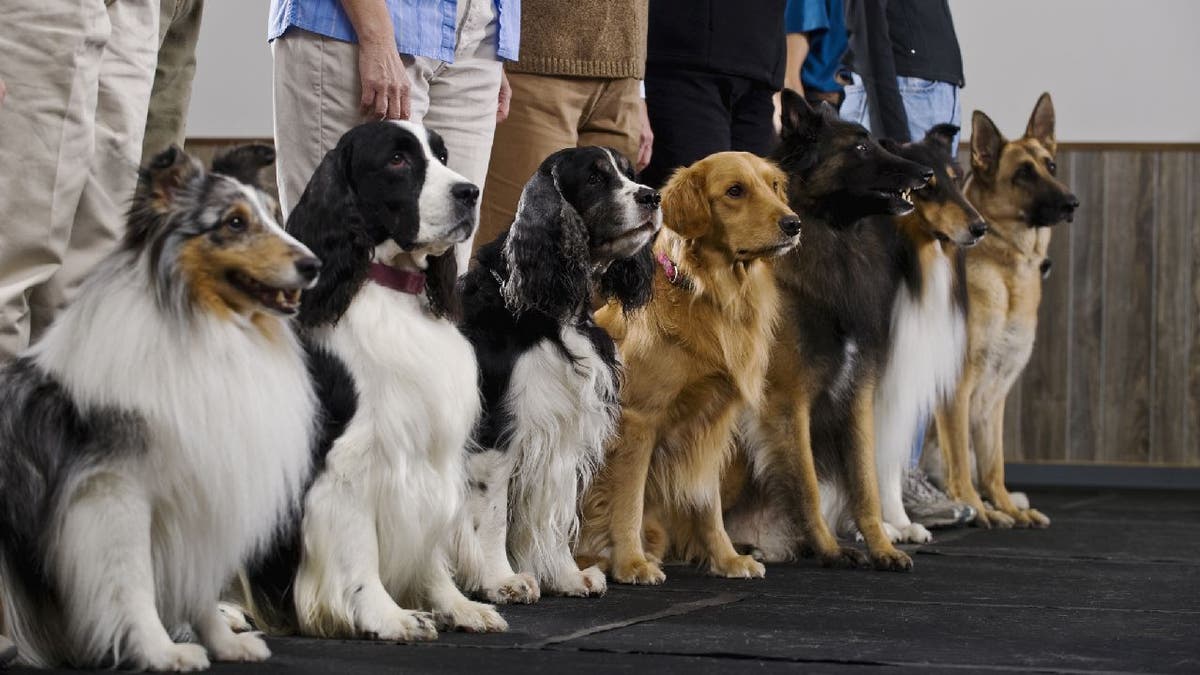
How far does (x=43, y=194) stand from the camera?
2629mm

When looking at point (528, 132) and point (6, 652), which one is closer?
point (6, 652)

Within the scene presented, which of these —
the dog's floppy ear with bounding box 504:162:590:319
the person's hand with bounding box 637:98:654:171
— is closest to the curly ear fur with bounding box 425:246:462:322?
the dog's floppy ear with bounding box 504:162:590:319

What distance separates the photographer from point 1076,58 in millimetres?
8055

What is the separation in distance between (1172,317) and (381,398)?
20.4 ft

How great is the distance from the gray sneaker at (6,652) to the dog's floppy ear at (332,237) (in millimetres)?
758

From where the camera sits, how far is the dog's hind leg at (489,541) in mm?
3230

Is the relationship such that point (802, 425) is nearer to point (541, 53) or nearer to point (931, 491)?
point (541, 53)

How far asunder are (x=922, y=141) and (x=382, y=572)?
Result: 2.88 meters

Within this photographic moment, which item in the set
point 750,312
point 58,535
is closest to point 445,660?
point 58,535

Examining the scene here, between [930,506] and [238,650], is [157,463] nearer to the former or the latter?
[238,650]

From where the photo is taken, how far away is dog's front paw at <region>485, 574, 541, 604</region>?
10.6 ft

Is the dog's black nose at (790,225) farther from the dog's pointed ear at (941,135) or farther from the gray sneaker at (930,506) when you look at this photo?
the gray sneaker at (930,506)

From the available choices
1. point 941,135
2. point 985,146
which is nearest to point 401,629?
point 941,135

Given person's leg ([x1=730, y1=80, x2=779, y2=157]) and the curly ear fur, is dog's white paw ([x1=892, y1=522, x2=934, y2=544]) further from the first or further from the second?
the curly ear fur
